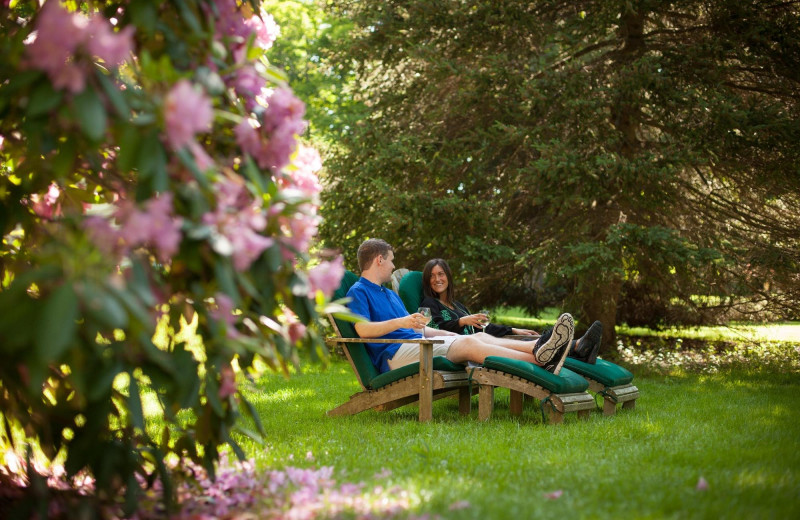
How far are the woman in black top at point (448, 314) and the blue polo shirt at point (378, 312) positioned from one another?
609mm

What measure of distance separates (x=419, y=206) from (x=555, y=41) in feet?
8.23

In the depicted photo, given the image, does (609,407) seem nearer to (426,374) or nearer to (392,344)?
(426,374)

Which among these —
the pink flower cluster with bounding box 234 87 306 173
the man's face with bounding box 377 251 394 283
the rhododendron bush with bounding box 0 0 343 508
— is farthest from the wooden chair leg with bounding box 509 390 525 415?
the pink flower cluster with bounding box 234 87 306 173

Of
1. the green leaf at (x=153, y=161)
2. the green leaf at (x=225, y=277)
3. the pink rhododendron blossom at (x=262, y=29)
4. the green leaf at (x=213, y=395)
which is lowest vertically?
the green leaf at (x=213, y=395)

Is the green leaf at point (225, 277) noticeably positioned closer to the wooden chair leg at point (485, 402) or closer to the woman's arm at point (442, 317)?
the wooden chair leg at point (485, 402)

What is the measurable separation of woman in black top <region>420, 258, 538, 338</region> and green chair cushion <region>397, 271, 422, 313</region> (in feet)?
0.39

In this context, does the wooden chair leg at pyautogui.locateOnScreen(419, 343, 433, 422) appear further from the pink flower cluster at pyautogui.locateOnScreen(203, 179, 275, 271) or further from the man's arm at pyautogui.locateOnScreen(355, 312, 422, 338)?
the pink flower cluster at pyautogui.locateOnScreen(203, 179, 275, 271)

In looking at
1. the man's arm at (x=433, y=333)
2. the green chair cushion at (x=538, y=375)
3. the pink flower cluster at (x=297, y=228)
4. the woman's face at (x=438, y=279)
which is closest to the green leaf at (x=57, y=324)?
the pink flower cluster at (x=297, y=228)

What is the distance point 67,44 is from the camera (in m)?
1.89

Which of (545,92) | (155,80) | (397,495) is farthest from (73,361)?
(545,92)

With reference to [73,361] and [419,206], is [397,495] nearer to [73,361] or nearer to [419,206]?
[73,361]

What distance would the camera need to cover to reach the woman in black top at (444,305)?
20.0 ft

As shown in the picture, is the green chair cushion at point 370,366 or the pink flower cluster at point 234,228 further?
the green chair cushion at point 370,366

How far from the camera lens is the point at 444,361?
5.24m
